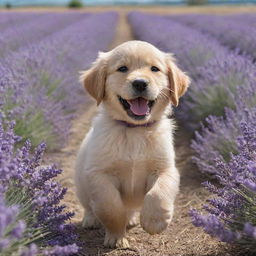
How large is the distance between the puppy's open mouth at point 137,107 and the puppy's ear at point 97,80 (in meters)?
0.15

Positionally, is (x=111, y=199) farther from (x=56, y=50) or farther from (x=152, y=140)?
(x=56, y=50)

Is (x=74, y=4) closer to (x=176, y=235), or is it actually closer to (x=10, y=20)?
(x=10, y=20)

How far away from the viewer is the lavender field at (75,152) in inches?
79.5

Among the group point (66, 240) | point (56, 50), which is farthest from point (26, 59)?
point (66, 240)

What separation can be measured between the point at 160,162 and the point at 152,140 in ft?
0.46

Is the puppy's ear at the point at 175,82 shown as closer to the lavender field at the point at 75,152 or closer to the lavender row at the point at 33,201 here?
the lavender field at the point at 75,152

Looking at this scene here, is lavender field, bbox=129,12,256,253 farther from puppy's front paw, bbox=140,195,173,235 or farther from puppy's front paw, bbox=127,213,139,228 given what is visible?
puppy's front paw, bbox=127,213,139,228

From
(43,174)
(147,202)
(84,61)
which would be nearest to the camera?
(43,174)

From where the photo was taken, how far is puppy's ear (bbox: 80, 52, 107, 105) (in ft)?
9.63

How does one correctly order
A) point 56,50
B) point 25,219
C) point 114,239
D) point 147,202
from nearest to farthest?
point 25,219, point 147,202, point 114,239, point 56,50

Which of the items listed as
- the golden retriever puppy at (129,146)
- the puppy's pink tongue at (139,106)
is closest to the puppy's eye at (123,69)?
the golden retriever puppy at (129,146)

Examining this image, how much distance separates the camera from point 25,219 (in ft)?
6.73

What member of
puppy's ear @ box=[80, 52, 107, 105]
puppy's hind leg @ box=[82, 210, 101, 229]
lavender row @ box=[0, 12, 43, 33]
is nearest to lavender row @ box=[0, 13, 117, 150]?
puppy's ear @ box=[80, 52, 107, 105]

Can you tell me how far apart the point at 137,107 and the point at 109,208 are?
625 mm
